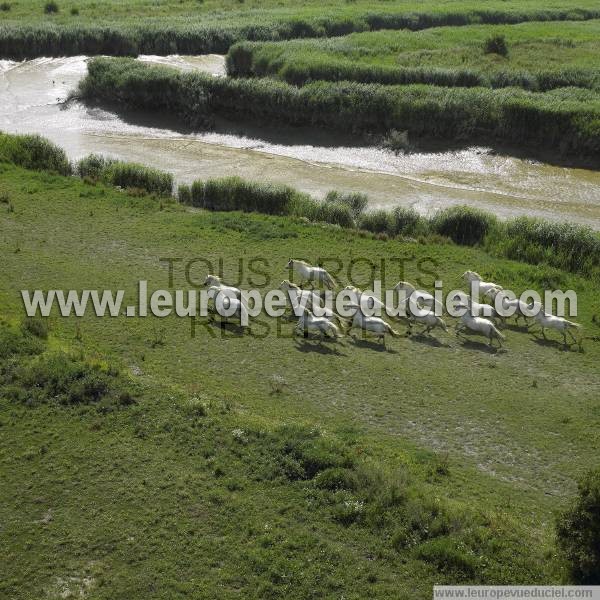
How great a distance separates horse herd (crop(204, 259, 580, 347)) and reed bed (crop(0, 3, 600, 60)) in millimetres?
37846

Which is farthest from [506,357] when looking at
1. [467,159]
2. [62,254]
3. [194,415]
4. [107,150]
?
[107,150]

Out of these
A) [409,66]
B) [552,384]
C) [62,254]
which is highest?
[409,66]

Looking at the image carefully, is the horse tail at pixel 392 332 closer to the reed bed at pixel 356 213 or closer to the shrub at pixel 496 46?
the reed bed at pixel 356 213

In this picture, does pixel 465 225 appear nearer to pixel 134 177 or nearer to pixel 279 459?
pixel 134 177

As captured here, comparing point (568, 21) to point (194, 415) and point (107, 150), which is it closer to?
point (107, 150)

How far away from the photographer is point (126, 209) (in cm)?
3222

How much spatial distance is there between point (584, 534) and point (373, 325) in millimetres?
9731

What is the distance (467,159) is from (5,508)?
31.5 m

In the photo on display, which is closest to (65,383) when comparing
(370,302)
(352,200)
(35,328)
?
(35,328)

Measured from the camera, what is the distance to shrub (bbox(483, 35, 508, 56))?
52844 millimetres

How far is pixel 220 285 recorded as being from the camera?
81.1 feet

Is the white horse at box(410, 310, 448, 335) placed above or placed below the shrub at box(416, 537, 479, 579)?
above

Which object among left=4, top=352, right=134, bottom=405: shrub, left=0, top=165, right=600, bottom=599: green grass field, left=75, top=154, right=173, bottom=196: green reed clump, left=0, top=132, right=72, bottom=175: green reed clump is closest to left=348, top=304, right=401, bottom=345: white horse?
left=0, top=165, right=600, bottom=599: green grass field

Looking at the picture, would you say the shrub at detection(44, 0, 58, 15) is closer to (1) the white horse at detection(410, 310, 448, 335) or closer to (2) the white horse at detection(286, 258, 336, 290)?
(2) the white horse at detection(286, 258, 336, 290)
